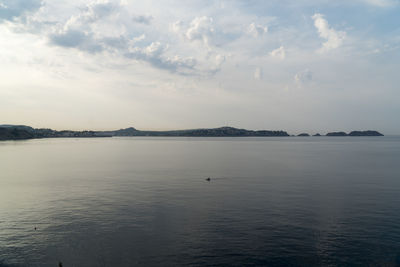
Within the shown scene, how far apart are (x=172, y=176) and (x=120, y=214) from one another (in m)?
35.0

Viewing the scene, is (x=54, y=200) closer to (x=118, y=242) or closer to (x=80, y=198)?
(x=80, y=198)

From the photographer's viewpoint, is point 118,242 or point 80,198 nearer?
point 118,242

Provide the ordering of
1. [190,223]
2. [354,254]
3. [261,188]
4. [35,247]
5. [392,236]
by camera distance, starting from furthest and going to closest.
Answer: [261,188] < [190,223] < [392,236] < [35,247] < [354,254]

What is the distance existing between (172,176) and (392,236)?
5135 centimetres

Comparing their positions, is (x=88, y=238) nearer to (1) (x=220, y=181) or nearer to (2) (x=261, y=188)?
(2) (x=261, y=188)

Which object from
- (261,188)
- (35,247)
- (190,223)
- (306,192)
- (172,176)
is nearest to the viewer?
(35,247)

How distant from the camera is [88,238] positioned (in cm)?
2908

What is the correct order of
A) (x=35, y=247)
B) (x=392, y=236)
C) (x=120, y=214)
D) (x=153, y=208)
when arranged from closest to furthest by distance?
(x=35, y=247) < (x=392, y=236) < (x=120, y=214) < (x=153, y=208)

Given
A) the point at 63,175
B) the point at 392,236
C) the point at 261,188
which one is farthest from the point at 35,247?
the point at 63,175

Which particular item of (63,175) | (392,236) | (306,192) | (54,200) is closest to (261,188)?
(306,192)

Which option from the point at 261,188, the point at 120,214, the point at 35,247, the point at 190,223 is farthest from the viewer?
the point at 261,188

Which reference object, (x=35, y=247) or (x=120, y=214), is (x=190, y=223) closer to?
(x=120, y=214)

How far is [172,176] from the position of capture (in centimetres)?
7250

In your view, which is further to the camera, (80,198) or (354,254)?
(80,198)
